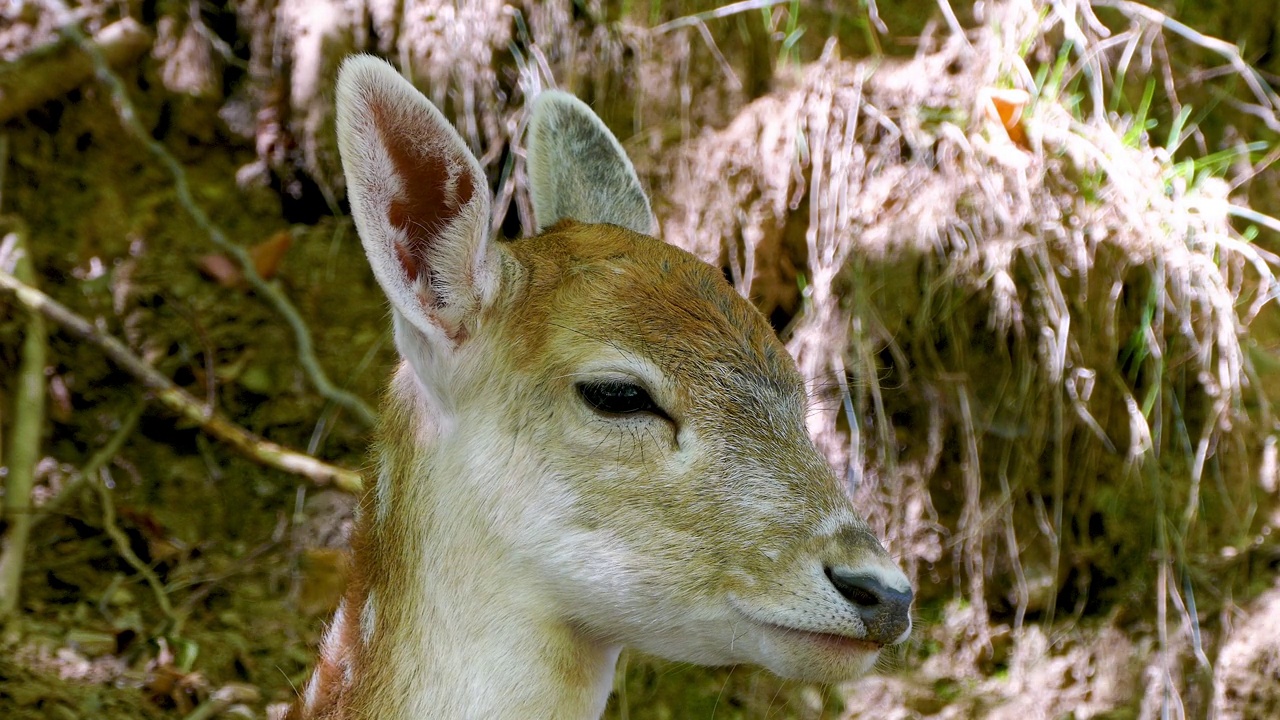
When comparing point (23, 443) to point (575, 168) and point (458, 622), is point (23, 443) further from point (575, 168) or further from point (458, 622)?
point (458, 622)

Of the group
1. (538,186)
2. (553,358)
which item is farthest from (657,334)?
(538,186)

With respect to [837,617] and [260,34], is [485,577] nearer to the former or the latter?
[837,617]

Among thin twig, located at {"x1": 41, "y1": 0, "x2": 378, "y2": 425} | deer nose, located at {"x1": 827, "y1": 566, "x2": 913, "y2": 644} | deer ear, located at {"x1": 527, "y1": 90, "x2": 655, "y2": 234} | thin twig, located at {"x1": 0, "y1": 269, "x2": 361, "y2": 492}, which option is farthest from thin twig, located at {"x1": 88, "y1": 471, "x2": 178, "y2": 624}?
deer nose, located at {"x1": 827, "y1": 566, "x2": 913, "y2": 644}

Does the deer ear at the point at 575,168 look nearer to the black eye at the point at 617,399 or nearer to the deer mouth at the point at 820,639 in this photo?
the black eye at the point at 617,399

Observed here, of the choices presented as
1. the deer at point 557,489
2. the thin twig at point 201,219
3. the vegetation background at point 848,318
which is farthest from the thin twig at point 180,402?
the deer at point 557,489

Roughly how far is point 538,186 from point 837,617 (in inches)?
58.0

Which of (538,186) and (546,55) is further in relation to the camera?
(546,55)

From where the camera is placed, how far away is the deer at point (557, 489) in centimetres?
219

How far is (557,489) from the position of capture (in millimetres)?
2262

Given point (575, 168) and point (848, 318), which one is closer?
point (575, 168)

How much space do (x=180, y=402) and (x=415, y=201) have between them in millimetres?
2456

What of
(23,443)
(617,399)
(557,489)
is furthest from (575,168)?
(23,443)

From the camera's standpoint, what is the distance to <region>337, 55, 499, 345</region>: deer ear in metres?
2.18

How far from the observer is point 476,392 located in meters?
2.38
